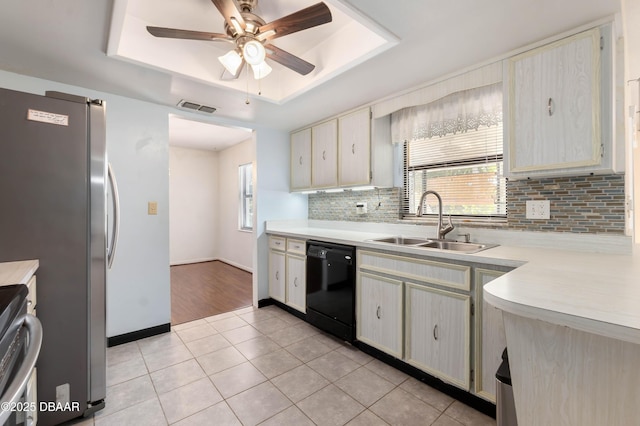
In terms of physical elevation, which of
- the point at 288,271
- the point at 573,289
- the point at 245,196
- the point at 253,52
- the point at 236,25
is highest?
the point at 236,25

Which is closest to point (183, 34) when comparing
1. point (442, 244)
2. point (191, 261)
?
point (442, 244)

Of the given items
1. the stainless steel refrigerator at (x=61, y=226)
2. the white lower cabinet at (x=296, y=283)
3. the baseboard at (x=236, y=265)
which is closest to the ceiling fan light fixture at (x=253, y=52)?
the stainless steel refrigerator at (x=61, y=226)

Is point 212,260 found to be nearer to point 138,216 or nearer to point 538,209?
point 138,216

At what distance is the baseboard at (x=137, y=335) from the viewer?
2488 mm

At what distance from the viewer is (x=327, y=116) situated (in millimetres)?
3145

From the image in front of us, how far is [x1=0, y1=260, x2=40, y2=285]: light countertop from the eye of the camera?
1.11 meters

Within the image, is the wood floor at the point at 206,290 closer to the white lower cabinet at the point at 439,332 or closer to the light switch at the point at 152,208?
the light switch at the point at 152,208

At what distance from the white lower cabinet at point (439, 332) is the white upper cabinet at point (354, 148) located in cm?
124

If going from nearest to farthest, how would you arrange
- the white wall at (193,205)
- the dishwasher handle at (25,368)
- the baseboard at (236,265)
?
1. the dishwasher handle at (25,368)
2. the baseboard at (236,265)
3. the white wall at (193,205)

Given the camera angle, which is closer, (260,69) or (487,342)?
(487,342)

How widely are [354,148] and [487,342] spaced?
197 cm

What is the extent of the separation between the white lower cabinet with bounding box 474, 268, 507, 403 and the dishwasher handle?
6.28 feet

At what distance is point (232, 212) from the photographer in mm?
5660

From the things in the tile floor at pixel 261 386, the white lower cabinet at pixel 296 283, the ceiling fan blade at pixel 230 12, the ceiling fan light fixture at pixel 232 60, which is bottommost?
the tile floor at pixel 261 386
